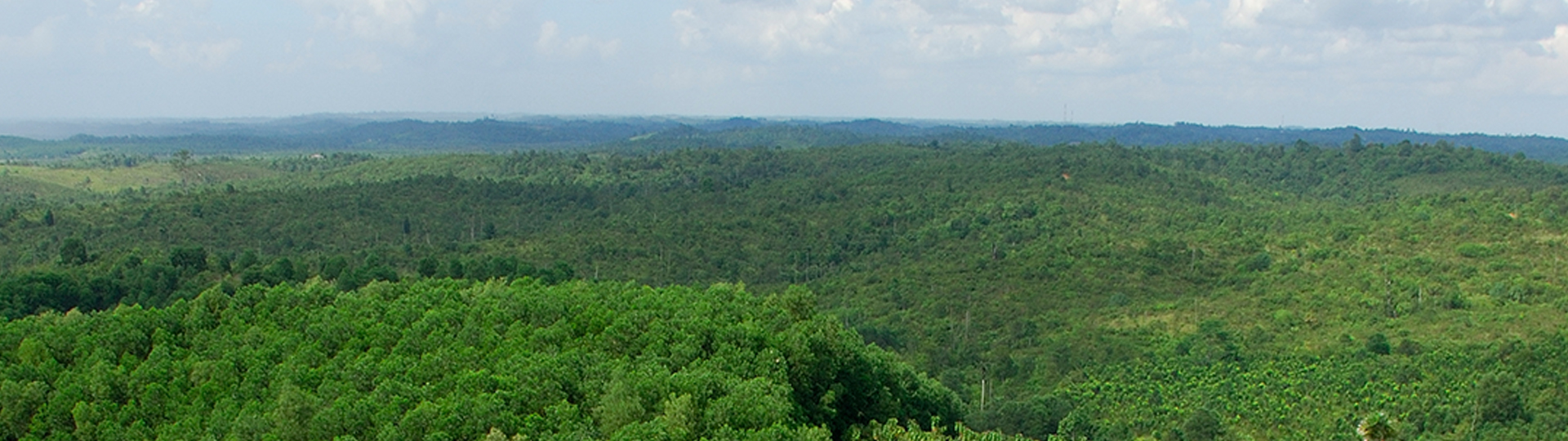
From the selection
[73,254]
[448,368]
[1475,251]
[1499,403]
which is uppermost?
[448,368]

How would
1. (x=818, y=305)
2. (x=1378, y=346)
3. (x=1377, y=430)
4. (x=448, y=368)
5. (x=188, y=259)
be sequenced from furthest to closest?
(x=818, y=305)
(x=188, y=259)
(x=1378, y=346)
(x=1377, y=430)
(x=448, y=368)

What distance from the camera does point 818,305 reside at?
89.2m

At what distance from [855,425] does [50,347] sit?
28160 millimetres

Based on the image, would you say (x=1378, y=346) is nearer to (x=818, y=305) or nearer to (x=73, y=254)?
(x=818, y=305)

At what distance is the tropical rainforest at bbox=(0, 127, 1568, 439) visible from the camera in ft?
105

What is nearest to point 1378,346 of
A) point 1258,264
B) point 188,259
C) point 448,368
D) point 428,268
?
point 1258,264

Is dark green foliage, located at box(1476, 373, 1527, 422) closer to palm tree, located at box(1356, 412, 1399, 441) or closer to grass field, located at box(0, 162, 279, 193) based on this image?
palm tree, located at box(1356, 412, 1399, 441)

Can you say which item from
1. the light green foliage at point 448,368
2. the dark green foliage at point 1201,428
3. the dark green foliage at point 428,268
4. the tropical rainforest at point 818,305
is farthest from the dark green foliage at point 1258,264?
the dark green foliage at point 428,268

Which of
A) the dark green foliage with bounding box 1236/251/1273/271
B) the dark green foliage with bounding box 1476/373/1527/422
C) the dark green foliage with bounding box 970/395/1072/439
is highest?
the dark green foliage with bounding box 1236/251/1273/271

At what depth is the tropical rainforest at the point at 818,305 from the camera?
31.9 metres

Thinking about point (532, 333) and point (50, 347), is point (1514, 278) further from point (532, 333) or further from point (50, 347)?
point (50, 347)

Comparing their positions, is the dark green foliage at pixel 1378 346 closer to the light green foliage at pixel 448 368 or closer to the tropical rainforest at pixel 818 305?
the tropical rainforest at pixel 818 305

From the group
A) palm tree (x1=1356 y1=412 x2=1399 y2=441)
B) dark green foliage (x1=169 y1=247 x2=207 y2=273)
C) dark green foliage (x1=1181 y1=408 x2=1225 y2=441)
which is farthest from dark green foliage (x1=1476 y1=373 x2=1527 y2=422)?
dark green foliage (x1=169 y1=247 x2=207 y2=273)

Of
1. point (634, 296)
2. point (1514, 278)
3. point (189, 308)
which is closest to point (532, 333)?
point (634, 296)
